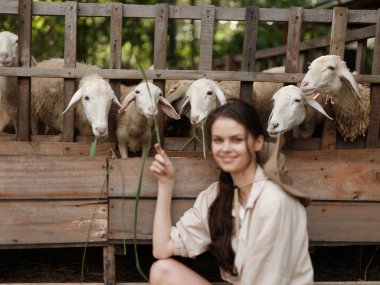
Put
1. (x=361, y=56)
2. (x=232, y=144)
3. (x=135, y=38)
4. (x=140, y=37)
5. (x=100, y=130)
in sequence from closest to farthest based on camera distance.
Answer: (x=232, y=144) → (x=100, y=130) → (x=361, y=56) → (x=135, y=38) → (x=140, y=37)

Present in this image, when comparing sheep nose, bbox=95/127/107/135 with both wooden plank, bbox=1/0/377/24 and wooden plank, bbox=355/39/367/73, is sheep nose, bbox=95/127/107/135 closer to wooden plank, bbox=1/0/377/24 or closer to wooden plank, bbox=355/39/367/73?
wooden plank, bbox=1/0/377/24

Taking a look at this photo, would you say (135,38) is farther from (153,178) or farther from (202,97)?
(153,178)

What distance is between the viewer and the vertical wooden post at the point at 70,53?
3.52 m

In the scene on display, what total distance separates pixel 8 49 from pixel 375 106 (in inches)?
119

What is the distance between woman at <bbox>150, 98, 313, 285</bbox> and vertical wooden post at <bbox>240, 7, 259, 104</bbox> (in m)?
1.09

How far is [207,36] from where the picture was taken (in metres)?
3.58

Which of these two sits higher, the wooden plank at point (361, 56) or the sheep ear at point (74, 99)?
the wooden plank at point (361, 56)

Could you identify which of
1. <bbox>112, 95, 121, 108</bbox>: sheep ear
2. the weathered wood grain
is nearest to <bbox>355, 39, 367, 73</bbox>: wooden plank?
<bbox>112, 95, 121, 108</bbox>: sheep ear

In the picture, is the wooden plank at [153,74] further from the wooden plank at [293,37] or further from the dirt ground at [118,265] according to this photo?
the dirt ground at [118,265]

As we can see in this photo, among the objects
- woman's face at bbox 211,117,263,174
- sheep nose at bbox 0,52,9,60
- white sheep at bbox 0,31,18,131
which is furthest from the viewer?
white sheep at bbox 0,31,18,131

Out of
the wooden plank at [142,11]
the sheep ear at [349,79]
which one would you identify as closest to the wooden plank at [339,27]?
the sheep ear at [349,79]

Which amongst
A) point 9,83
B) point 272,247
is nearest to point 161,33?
point 9,83

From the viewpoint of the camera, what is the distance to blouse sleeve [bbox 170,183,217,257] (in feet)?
8.80

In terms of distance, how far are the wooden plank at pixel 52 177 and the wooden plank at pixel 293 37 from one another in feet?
5.28
